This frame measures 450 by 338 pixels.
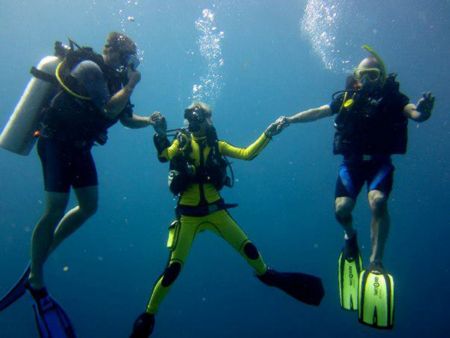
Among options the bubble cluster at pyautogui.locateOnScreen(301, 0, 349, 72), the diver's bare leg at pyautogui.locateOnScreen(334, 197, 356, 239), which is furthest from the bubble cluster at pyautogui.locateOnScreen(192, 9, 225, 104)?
the diver's bare leg at pyautogui.locateOnScreen(334, 197, 356, 239)

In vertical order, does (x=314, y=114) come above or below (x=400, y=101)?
below

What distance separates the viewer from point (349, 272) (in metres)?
6.14

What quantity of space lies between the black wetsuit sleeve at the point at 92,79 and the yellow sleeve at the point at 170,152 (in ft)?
4.69

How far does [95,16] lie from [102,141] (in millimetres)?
52570

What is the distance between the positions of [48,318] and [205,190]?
9.31 ft

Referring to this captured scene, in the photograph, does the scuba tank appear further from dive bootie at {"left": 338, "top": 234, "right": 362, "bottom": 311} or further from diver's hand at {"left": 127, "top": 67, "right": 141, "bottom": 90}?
dive bootie at {"left": 338, "top": 234, "right": 362, "bottom": 311}

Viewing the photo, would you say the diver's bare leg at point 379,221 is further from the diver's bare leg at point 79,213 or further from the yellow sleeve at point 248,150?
the diver's bare leg at point 79,213

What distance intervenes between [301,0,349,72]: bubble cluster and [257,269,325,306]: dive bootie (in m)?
26.3

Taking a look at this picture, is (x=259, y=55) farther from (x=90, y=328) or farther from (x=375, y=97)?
(x=375, y=97)

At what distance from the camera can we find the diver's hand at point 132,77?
464 centimetres

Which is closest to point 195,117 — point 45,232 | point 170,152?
point 170,152

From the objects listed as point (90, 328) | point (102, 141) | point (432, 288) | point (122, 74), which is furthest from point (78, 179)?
point (432, 288)

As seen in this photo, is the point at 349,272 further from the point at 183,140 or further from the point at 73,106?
the point at 73,106

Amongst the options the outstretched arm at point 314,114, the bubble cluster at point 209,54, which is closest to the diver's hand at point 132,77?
the outstretched arm at point 314,114
